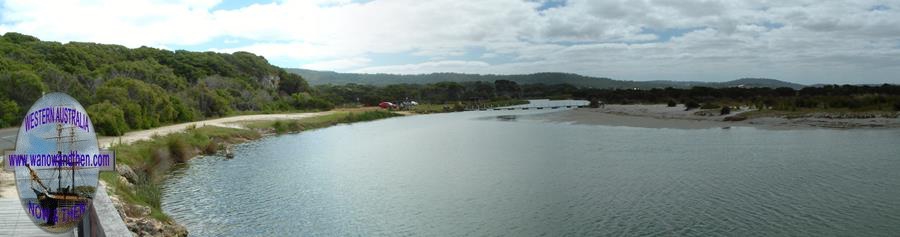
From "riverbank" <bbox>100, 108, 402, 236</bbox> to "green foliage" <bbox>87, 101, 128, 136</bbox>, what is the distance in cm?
99

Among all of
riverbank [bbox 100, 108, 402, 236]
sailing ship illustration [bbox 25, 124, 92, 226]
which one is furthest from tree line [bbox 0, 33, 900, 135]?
riverbank [bbox 100, 108, 402, 236]

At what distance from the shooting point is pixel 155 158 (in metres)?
34.9

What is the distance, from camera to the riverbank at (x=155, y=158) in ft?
60.4

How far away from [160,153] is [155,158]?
4.28 ft

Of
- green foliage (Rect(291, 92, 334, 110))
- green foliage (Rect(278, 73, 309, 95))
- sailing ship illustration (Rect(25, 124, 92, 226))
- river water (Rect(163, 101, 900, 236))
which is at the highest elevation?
green foliage (Rect(278, 73, 309, 95))

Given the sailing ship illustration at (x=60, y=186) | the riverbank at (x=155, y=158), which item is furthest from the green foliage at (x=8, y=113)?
the sailing ship illustration at (x=60, y=186)

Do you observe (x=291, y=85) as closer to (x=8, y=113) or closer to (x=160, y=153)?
(x=8, y=113)

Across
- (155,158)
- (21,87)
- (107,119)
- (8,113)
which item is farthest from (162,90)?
(155,158)

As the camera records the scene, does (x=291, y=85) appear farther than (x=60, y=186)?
Yes

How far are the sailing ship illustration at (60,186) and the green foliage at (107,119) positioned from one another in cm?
4066

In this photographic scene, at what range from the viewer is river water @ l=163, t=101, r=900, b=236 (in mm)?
20000

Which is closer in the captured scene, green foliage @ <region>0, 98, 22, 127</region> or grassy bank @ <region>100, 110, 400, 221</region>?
grassy bank @ <region>100, 110, 400, 221</region>

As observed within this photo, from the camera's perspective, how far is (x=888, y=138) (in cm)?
4384

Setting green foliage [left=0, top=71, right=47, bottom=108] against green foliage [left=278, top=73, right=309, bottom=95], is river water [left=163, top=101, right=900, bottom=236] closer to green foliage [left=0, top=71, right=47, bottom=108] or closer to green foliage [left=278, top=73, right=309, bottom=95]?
green foliage [left=0, top=71, right=47, bottom=108]
